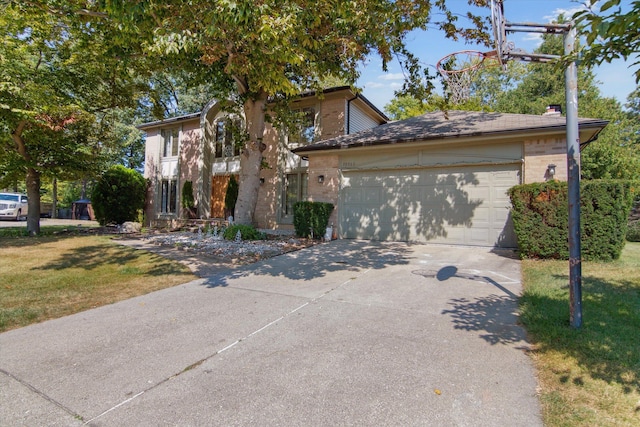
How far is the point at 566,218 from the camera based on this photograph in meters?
7.09

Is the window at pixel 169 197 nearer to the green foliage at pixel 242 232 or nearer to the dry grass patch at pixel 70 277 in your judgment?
the dry grass patch at pixel 70 277

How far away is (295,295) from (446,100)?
801 cm

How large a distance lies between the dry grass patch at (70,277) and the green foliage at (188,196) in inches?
283

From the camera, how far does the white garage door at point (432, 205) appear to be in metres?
9.09

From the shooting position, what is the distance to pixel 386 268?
698 centimetres

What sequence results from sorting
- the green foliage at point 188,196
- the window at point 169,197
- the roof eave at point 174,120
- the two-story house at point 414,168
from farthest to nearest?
the window at point 169,197 < the roof eave at point 174,120 < the green foliage at point 188,196 < the two-story house at point 414,168

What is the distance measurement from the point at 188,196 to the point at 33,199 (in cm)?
629

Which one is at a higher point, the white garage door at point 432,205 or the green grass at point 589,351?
the white garage door at point 432,205

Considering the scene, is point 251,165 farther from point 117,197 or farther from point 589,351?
point 117,197

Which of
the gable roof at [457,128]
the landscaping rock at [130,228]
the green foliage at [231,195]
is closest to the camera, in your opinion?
the gable roof at [457,128]

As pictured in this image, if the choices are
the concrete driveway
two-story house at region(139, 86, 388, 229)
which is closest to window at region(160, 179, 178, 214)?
two-story house at region(139, 86, 388, 229)

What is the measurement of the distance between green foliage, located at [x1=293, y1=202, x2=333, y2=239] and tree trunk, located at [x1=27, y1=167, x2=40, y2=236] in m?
10.5

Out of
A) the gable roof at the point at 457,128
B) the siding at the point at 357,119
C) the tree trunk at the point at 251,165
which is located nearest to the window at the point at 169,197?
the tree trunk at the point at 251,165

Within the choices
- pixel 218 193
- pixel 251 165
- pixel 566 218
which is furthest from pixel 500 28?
pixel 218 193
